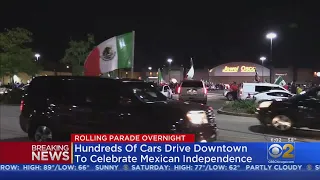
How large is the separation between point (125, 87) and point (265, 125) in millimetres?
6336

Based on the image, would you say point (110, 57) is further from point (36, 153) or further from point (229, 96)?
point (229, 96)

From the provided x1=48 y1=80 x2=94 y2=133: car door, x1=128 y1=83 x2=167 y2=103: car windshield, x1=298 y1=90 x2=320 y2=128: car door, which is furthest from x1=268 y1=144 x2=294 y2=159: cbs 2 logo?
x1=298 y1=90 x2=320 y2=128: car door

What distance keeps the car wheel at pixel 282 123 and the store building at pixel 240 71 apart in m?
65.8

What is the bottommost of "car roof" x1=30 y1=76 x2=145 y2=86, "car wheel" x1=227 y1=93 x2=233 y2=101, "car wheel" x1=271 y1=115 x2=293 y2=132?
"car wheel" x1=227 y1=93 x2=233 y2=101

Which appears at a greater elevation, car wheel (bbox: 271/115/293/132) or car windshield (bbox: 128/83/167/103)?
car windshield (bbox: 128/83/167/103)

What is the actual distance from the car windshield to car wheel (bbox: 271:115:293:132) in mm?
4965

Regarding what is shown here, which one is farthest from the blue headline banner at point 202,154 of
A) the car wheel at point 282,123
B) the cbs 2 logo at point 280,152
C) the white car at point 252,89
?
the white car at point 252,89

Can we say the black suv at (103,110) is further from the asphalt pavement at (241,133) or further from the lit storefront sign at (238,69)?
the lit storefront sign at (238,69)

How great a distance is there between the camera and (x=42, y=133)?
877cm

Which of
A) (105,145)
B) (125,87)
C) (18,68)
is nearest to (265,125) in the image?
(125,87)

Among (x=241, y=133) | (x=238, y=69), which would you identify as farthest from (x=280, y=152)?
(x=238, y=69)

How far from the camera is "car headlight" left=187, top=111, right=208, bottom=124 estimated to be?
762 centimetres

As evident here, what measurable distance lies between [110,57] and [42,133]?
5.48 metres

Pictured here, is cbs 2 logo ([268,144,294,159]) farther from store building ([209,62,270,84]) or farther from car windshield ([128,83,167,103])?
store building ([209,62,270,84])
